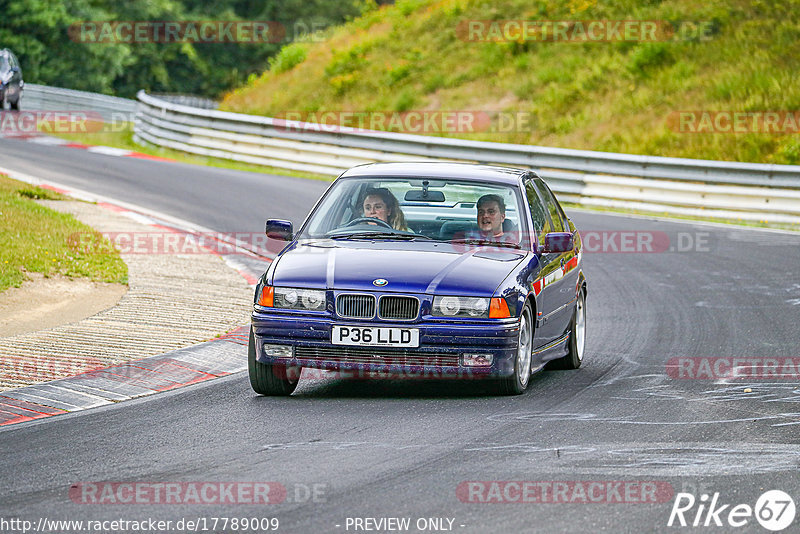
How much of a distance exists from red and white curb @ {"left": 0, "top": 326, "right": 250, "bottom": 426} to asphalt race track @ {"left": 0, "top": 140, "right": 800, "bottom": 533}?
0.73ft

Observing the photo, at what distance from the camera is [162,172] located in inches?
982

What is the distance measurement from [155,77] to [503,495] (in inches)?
2220

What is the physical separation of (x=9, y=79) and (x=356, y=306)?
28.3 meters

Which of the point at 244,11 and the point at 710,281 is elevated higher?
the point at 244,11

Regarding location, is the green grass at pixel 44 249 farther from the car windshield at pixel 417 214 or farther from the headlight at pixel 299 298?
the headlight at pixel 299 298

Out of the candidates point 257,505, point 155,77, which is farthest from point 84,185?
point 155,77

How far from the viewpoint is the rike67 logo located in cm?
571

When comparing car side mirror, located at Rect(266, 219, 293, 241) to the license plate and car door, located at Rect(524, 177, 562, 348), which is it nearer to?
the license plate

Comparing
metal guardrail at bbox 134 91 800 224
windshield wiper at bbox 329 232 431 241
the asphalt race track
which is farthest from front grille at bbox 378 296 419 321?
metal guardrail at bbox 134 91 800 224

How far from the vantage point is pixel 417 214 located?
9.98 meters

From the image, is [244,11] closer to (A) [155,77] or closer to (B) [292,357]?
(A) [155,77]
